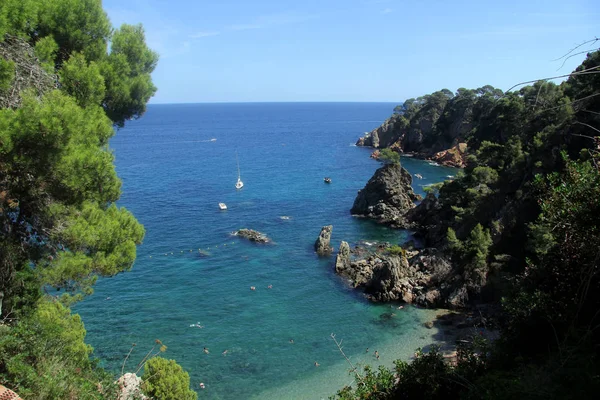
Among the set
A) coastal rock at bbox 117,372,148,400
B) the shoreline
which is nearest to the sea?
the shoreline

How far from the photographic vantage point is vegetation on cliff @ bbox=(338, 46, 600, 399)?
8.02 m

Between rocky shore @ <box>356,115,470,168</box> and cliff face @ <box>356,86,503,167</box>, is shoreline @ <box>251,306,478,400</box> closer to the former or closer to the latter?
rocky shore @ <box>356,115,470,168</box>

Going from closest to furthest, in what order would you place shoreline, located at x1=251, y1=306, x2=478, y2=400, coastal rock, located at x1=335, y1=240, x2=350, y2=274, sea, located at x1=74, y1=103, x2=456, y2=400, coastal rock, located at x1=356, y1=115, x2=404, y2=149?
1. shoreline, located at x1=251, y1=306, x2=478, y2=400
2. sea, located at x1=74, y1=103, x2=456, y2=400
3. coastal rock, located at x1=335, y1=240, x2=350, y2=274
4. coastal rock, located at x1=356, y1=115, x2=404, y2=149

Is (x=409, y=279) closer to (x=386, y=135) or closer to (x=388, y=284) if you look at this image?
(x=388, y=284)

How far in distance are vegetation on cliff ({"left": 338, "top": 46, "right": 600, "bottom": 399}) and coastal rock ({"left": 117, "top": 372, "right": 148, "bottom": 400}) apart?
5.84 m

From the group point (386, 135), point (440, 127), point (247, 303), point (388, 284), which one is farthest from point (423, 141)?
point (247, 303)

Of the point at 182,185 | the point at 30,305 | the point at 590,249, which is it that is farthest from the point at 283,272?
the point at 182,185

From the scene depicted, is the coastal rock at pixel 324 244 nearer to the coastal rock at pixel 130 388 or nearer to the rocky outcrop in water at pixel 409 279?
the rocky outcrop in water at pixel 409 279

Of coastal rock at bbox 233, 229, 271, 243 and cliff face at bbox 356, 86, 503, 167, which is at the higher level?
cliff face at bbox 356, 86, 503, 167

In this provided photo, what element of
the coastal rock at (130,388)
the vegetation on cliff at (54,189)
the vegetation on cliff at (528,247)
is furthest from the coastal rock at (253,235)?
the vegetation on cliff at (54,189)

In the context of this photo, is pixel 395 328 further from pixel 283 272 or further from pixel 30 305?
pixel 30 305

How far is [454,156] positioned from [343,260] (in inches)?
2166

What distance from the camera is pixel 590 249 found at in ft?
28.9

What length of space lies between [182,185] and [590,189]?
6051 cm
